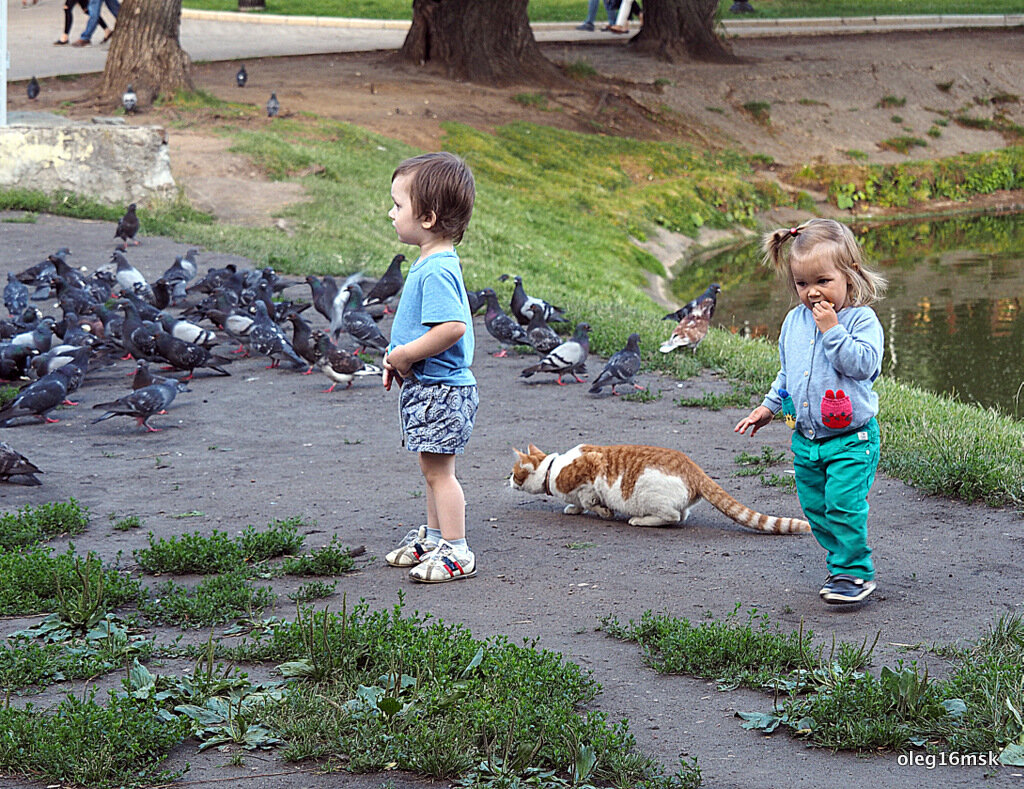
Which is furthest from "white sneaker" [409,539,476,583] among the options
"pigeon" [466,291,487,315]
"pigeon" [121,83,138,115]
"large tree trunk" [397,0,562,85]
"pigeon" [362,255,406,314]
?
"large tree trunk" [397,0,562,85]

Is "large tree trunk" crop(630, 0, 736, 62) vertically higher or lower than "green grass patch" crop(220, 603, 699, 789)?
higher

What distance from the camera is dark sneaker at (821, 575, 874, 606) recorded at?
16.6 ft

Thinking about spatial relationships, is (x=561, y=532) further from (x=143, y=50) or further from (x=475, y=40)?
(x=475, y=40)

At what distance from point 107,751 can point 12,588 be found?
1755 mm

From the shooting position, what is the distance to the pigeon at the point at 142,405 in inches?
344

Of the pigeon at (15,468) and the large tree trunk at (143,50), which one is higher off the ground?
the large tree trunk at (143,50)

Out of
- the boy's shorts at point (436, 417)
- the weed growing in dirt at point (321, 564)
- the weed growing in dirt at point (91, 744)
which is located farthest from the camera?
the weed growing in dirt at point (321, 564)

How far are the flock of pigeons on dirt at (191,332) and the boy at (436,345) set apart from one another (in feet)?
12.9

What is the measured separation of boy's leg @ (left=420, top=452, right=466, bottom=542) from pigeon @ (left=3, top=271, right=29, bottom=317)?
316 inches

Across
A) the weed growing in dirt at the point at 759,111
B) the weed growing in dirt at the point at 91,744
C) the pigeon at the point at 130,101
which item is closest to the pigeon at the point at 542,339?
the weed growing in dirt at the point at 91,744

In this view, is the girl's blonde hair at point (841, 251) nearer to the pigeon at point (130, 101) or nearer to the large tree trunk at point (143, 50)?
the pigeon at point (130, 101)

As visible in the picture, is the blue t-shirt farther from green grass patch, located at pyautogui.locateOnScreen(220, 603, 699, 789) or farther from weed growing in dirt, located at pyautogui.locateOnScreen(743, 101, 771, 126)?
weed growing in dirt, located at pyautogui.locateOnScreen(743, 101, 771, 126)

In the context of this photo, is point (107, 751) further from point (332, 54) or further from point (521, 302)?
point (332, 54)

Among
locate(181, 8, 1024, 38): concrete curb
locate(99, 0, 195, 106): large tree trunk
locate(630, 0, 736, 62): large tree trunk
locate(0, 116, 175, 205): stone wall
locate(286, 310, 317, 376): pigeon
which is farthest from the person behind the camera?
locate(181, 8, 1024, 38): concrete curb
